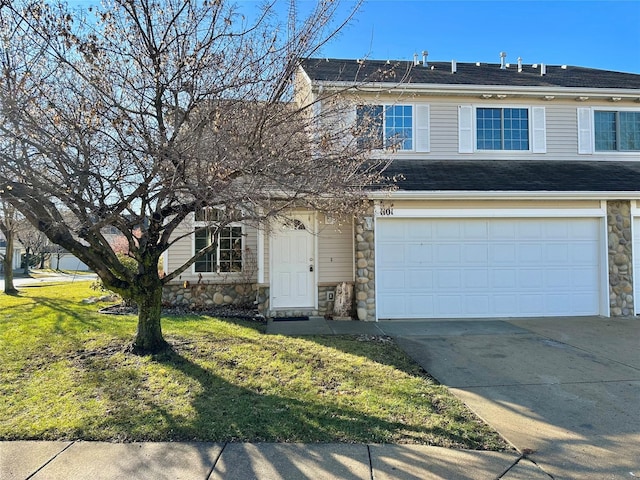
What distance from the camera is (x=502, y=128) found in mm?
10672

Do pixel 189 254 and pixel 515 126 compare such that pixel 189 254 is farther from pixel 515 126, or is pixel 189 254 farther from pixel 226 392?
pixel 515 126

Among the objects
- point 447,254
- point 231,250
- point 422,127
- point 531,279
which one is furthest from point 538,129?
point 231,250

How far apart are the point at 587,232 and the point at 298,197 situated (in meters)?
7.51

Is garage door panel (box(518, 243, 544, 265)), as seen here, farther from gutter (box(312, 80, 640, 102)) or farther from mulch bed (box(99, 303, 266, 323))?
mulch bed (box(99, 303, 266, 323))

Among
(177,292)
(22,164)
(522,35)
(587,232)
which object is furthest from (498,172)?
(22,164)

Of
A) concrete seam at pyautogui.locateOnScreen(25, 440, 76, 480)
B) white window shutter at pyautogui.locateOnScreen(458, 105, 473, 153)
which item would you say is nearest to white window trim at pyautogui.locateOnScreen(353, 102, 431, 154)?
white window shutter at pyautogui.locateOnScreen(458, 105, 473, 153)

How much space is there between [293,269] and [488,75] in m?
8.40

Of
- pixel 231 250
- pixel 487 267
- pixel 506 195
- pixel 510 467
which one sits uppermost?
pixel 506 195

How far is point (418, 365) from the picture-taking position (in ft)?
18.0

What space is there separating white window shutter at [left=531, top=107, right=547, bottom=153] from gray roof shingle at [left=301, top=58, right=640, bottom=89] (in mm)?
753

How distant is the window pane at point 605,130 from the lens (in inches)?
428

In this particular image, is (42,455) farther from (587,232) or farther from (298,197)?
(587,232)

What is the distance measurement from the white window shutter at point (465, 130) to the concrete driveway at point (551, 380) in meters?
4.77

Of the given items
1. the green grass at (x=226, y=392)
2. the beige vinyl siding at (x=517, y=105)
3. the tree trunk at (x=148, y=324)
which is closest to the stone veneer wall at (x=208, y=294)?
the green grass at (x=226, y=392)
